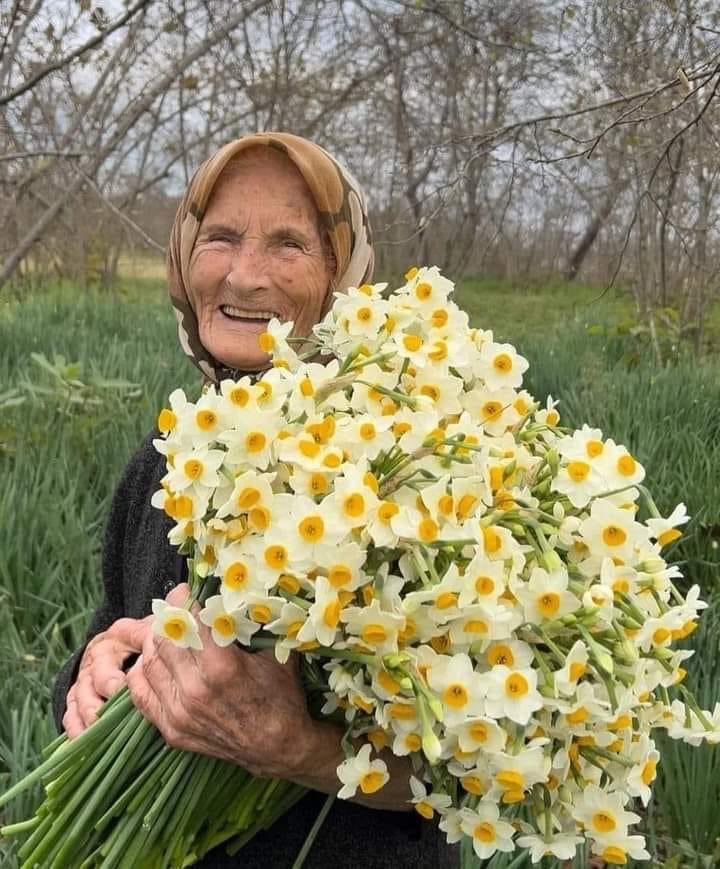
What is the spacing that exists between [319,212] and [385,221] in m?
7.61

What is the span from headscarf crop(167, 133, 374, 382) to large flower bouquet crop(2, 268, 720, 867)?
0.44 metres

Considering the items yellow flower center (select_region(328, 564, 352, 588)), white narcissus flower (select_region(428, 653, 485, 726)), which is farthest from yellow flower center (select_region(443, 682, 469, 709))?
yellow flower center (select_region(328, 564, 352, 588))

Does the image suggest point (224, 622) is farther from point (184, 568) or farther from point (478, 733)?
point (184, 568)

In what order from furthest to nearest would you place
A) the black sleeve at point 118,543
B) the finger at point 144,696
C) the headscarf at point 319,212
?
the black sleeve at point 118,543 → the headscarf at point 319,212 → the finger at point 144,696

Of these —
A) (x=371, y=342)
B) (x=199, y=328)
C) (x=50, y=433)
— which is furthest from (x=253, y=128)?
(x=371, y=342)

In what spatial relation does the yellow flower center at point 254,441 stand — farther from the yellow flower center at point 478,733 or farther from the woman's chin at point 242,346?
the woman's chin at point 242,346

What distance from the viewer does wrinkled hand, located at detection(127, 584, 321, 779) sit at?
732 mm

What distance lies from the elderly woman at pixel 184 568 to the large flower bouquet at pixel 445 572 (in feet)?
0.23

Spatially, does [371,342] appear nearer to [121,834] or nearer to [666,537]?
[666,537]

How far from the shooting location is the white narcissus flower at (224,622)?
622mm

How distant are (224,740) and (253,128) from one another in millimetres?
6596

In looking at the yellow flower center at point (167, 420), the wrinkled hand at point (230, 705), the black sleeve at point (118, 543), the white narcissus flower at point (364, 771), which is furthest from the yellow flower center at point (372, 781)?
the black sleeve at point (118, 543)

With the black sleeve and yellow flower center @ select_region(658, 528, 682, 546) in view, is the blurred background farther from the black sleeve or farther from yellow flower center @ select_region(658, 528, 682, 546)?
yellow flower center @ select_region(658, 528, 682, 546)

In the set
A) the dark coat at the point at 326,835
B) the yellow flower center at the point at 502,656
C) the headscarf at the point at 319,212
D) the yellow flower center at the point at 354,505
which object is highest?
the headscarf at the point at 319,212
